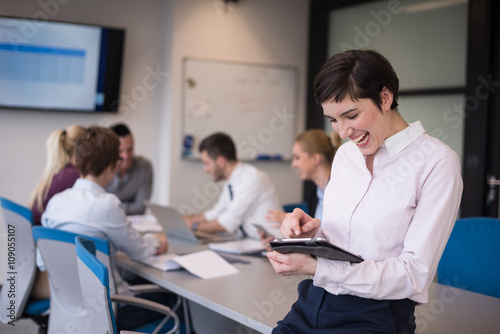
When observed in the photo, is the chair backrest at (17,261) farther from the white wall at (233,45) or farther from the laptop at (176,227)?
the white wall at (233,45)

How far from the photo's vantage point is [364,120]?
60.6 inches

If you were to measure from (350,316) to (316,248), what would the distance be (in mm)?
257

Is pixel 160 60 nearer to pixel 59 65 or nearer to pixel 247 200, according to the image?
pixel 59 65

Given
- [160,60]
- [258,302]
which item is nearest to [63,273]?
[258,302]

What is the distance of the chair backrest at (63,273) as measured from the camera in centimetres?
216

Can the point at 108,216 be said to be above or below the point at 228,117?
below

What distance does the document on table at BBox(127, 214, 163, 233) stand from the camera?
3.49 metres

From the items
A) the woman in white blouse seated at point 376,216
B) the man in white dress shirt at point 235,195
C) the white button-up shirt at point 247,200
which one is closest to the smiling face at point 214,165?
the man in white dress shirt at point 235,195

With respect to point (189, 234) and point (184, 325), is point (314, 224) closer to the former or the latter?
point (184, 325)

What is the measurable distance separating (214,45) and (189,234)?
109 inches

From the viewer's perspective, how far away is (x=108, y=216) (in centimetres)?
247

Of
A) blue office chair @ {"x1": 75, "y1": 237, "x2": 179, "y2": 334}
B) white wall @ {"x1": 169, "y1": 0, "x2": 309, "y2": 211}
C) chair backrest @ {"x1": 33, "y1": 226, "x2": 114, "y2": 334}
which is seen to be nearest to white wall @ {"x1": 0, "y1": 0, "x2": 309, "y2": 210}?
white wall @ {"x1": 169, "y1": 0, "x2": 309, "y2": 211}

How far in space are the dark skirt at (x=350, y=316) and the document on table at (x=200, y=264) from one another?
92cm

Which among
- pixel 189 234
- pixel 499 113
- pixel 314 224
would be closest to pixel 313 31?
pixel 499 113
